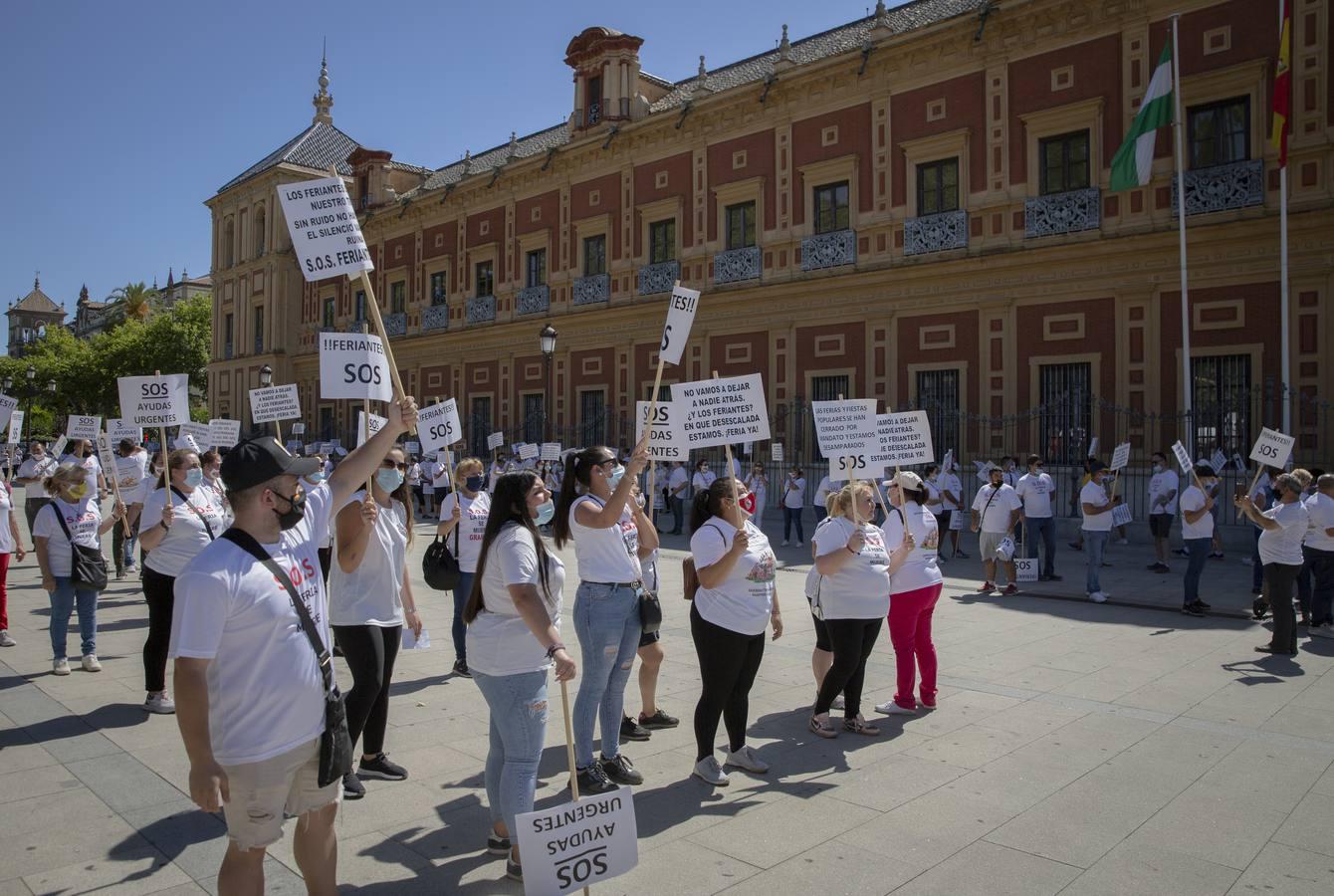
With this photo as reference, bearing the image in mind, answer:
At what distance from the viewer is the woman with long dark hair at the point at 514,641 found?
3.94 meters

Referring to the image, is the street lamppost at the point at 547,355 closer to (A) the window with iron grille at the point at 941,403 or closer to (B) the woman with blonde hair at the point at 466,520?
(A) the window with iron grille at the point at 941,403

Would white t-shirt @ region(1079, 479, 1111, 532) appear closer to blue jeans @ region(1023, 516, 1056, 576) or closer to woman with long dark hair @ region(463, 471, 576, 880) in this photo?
blue jeans @ region(1023, 516, 1056, 576)

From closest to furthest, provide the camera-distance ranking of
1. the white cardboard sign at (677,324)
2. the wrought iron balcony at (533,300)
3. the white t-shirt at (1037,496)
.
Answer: the white cardboard sign at (677,324)
the white t-shirt at (1037,496)
the wrought iron balcony at (533,300)

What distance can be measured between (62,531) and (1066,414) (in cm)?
1724

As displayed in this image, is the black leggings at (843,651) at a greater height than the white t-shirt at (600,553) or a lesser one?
lesser

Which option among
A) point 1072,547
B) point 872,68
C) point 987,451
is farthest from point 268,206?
point 1072,547

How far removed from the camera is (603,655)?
5137 millimetres

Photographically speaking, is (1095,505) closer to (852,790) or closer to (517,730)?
(852,790)

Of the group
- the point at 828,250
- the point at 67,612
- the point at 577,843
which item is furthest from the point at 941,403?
the point at 577,843

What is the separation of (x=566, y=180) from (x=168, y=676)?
941 inches

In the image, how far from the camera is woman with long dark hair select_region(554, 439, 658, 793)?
16.7ft

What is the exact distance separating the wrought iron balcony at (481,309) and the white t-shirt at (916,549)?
26.4 metres

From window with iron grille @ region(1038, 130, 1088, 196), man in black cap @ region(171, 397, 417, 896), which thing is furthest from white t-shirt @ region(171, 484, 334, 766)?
window with iron grille @ region(1038, 130, 1088, 196)

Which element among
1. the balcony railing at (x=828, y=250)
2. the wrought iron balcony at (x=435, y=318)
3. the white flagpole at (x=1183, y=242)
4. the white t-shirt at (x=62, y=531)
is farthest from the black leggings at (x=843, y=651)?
the wrought iron balcony at (x=435, y=318)
